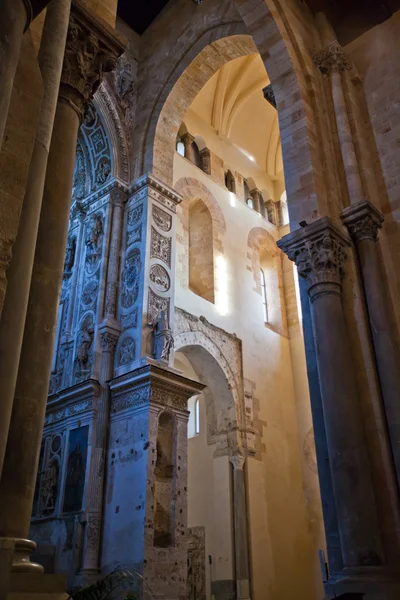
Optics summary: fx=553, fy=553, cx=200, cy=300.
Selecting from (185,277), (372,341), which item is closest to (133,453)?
(372,341)

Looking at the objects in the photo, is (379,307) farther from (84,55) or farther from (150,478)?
(150,478)

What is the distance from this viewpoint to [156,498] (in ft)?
27.8

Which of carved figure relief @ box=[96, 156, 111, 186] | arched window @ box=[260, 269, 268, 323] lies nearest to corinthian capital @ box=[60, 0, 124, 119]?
carved figure relief @ box=[96, 156, 111, 186]

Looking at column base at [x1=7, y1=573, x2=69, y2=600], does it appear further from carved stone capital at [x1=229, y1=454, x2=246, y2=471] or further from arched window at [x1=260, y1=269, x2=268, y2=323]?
arched window at [x1=260, y1=269, x2=268, y2=323]

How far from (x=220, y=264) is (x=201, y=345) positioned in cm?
262

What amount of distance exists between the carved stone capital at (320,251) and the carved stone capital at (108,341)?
13.8 ft

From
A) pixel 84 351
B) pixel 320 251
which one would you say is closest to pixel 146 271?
pixel 84 351

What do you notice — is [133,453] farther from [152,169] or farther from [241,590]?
[152,169]

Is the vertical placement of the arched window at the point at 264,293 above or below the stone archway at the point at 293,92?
above

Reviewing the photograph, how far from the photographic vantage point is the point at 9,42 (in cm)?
291

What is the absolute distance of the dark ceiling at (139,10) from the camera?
12.9 meters

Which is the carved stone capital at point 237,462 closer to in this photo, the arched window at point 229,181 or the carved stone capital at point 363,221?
the carved stone capital at point 363,221

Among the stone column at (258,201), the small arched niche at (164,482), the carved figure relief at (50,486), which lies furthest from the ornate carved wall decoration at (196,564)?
the stone column at (258,201)

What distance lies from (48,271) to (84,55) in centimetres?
219
